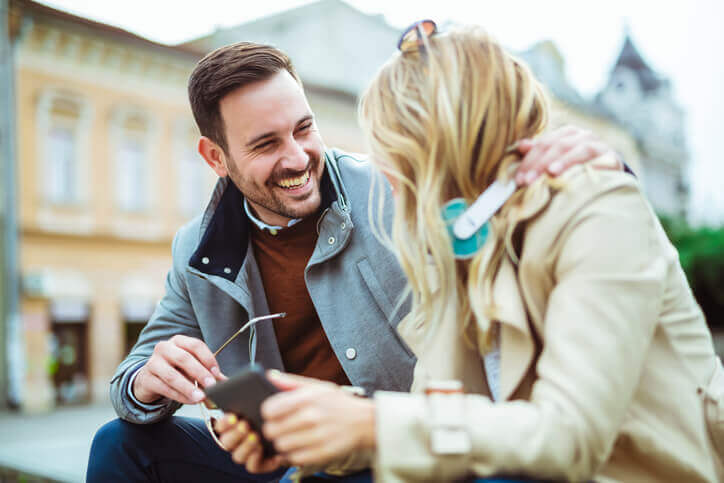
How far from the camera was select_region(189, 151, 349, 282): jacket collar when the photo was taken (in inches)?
100

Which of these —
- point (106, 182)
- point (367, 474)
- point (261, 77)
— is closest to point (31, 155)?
point (106, 182)

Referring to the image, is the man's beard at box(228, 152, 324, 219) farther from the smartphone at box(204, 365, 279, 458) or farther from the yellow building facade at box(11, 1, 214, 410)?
the yellow building facade at box(11, 1, 214, 410)

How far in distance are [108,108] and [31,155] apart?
235 centimetres

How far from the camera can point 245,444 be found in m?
1.42

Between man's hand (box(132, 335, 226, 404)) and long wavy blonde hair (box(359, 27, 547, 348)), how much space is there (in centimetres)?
69

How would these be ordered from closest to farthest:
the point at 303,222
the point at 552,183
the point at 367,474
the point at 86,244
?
the point at 552,183, the point at 367,474, the point at 303,222, the point at 86,244

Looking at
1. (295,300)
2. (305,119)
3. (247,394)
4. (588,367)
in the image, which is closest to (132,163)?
(305,119)

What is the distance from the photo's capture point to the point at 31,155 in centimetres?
1614

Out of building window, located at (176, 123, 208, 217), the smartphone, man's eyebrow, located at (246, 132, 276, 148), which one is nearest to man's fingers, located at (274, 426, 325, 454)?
the smartphone

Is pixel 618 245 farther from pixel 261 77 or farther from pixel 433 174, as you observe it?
pixel 261 77

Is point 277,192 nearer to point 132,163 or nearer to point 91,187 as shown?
point 91,187

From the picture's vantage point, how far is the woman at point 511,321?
121 cm

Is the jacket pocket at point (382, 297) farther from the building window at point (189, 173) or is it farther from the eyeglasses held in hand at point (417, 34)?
the building window at point (189, 173)

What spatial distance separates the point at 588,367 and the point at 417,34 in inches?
33.1
